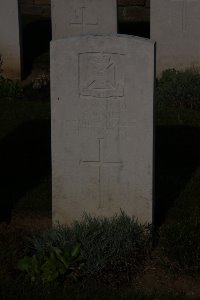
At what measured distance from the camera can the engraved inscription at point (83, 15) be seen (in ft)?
40.4

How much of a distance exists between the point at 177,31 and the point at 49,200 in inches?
214

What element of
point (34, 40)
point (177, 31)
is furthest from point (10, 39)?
point (177, 31)

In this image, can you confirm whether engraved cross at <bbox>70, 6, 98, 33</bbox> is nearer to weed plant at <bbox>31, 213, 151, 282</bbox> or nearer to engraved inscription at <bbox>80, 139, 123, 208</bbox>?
engraved inscription at <bbox>80, 139, 123, 208</bbox>

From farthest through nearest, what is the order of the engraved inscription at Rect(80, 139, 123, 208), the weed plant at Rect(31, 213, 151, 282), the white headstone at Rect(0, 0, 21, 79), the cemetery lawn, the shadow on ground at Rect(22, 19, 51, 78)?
the shadow on ground at Rect(22, 19, 51, 78)
the white headstone at Rect(0, 0, 21, 79)
the engraved inscription at Rect(80, 139, 123, 208)
the weed plant at Rect(31, 213, 151, 282)
the cemetery lawn

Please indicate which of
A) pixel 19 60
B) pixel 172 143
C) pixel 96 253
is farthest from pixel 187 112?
pixel 96 253

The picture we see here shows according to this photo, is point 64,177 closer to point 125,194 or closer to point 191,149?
point 125,194

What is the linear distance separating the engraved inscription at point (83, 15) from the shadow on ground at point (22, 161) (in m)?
2.79

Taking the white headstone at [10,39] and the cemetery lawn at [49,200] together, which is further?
the white headstone at [10,39]

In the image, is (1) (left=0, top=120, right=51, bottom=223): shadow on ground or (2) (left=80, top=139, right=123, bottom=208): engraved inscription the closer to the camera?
(2) (left=80, top=139, right=123, bottom=208): engraved inscription

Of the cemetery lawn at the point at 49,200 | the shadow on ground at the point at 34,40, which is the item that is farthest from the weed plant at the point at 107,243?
the shadow on ground at the point at 34,40

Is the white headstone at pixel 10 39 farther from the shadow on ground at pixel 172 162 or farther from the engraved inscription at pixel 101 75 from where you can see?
the engraved inscription at pixel 101 75

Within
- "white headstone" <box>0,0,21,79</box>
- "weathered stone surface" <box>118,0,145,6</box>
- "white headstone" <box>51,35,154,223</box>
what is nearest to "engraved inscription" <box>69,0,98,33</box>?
"white headstone" <box>0,0,21,79</box>

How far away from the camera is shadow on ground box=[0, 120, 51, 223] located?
781cm

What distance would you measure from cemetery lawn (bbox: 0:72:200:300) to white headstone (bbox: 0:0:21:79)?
59.8 inches
